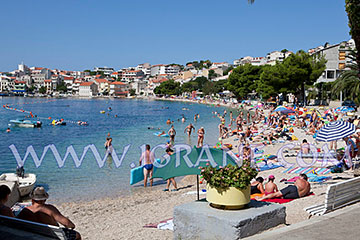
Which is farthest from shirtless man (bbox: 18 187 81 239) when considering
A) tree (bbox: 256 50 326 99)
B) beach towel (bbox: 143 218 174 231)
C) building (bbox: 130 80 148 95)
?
building (bbox: 130 80 148 95)

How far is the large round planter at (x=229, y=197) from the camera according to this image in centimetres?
501

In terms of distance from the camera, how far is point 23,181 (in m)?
12.8

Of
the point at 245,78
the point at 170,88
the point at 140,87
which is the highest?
the point at 140,87

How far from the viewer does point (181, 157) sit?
343 inches

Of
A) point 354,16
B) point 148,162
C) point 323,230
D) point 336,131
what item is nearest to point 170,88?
point 148,162

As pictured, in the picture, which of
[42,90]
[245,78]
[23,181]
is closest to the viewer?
[23,181]

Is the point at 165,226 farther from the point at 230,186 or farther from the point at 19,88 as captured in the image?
the point at 19,88

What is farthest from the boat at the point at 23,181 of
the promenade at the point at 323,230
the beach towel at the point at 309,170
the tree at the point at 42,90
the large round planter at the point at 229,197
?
the tree at the point at 42,90

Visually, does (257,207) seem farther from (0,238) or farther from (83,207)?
(83,207)

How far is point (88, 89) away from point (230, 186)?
183514 mm

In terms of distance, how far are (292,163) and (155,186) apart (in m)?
5.31

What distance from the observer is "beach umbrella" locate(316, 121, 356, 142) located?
1120cm

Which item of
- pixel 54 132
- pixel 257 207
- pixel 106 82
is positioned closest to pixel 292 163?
pixel 257 207

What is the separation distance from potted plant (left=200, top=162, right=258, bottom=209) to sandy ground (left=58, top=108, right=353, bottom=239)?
5.83ft
